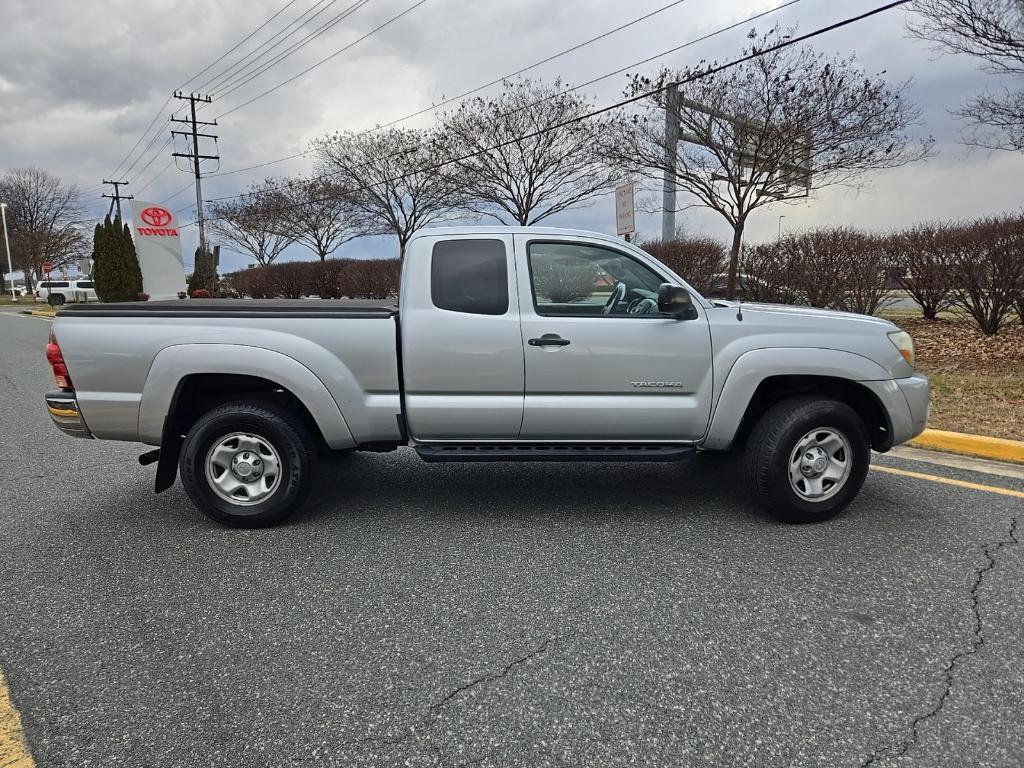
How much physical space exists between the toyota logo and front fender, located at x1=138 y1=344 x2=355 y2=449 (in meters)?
31.7

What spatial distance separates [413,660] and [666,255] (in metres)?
15.9

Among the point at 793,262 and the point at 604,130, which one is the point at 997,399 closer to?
the point at 793,262

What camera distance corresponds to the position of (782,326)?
13.2 feet

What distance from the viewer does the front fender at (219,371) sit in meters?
3.85

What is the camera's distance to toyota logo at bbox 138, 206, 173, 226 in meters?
30.9

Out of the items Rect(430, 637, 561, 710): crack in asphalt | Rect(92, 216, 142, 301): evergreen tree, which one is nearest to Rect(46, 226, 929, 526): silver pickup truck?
Rect(430, 637, 561, 710): crack in asphalt

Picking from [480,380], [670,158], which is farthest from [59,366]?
[670,158]

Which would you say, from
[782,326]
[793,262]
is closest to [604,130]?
[793,262]

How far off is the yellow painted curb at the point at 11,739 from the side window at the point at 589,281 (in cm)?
308

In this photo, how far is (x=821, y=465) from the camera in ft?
13.3

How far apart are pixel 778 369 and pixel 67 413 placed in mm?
4255

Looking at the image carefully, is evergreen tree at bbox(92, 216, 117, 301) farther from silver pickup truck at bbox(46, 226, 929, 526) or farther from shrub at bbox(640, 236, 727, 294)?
silver pickup truck at bbox(46, 226, 929, 526)

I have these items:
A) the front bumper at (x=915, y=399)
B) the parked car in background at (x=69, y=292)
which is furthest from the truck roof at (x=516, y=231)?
the parked car in background at (x=69, y=292)

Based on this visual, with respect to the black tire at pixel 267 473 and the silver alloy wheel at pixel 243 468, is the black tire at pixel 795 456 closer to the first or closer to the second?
the black tire at pixel 267 473
